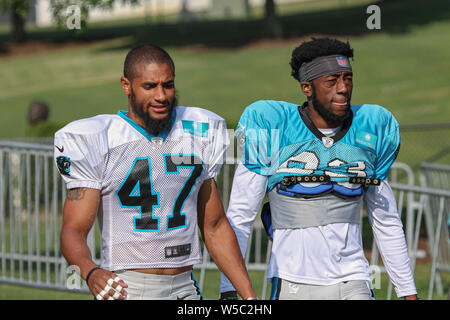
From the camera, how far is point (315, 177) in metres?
4.89

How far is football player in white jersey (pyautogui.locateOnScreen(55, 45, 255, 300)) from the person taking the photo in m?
4.44

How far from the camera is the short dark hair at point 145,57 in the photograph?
15.0ft

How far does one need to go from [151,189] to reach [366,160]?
1.29 m

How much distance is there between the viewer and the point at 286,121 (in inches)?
196

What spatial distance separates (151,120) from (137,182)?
1.12 ft

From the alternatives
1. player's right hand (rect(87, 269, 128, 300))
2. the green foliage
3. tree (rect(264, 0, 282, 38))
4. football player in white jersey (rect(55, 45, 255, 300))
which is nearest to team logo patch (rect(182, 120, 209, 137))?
football player in white jersey (rect(55, 45, 255, 300))

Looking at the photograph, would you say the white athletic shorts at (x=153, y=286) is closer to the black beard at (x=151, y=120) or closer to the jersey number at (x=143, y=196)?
the jersey number at (x=143, y=196)

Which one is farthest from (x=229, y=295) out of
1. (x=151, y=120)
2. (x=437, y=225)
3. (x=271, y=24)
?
(x=271, y=24)

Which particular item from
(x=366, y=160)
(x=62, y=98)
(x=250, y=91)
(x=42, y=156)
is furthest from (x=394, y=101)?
(x=366, y=160)

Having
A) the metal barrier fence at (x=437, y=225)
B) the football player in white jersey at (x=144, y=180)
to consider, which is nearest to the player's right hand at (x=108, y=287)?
the football player in white jersey at (x=144, y=180)

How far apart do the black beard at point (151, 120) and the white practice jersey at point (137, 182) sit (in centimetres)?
3

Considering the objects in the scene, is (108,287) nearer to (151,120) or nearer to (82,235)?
(82,235)

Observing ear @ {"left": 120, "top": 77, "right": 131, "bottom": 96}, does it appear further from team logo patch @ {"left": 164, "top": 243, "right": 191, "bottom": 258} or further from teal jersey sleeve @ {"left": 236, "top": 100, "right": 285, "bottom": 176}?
team logo patch @ {"left": 164, "top": 243, "right": 191, "bottom": 258}

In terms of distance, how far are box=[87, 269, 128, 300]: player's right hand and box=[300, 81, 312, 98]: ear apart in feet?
5.55
